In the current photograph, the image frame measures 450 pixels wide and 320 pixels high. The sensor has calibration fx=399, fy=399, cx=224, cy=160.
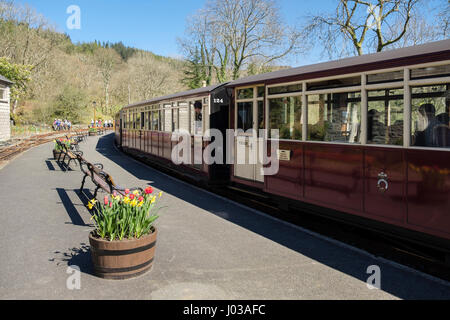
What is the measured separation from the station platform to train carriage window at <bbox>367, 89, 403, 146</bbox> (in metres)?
1.66

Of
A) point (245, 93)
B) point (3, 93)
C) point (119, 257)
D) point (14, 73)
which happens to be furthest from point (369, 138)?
point (14, 73)

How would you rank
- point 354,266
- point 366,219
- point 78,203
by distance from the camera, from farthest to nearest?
point 78,203 → point 366,219 → point 354,266

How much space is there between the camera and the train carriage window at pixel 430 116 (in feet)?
16.2

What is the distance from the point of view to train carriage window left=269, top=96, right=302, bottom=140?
24.0ft

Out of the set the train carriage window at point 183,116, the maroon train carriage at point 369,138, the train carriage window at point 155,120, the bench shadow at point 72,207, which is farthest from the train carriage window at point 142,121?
the maroon train carriage at point 369,138

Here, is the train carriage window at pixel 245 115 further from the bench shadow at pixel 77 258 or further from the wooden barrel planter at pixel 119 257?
the wooden barrel planter at pixel 119 257

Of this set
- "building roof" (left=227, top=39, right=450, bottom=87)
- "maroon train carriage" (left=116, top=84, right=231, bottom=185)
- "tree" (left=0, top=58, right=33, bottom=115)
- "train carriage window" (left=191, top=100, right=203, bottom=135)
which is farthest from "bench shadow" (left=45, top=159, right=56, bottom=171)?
"tree" (left=0, top=58, right=33, bottom=115)

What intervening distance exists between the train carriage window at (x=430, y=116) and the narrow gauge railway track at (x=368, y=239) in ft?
4.41

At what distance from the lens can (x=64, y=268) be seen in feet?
16.5

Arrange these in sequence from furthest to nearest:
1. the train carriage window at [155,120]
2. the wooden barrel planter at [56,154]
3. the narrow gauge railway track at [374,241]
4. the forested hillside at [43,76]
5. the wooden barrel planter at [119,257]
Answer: the forested hillside at [43,76] < the wooden barrel planter at [56,154] < the train carriage window at [155,120] < the narrow gauge railway track at [374,241] < the wooden barrel planter at [119,257]

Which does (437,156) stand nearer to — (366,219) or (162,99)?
(366,219)

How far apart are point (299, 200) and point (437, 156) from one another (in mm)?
2821

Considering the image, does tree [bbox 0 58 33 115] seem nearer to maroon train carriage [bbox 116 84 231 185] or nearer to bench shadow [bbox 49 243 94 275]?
maroon train carriage [bbox 116 84 231 185]
